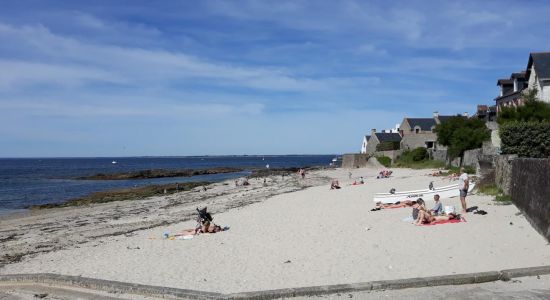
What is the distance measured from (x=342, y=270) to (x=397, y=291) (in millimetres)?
2022

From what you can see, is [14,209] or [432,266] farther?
[14,209]

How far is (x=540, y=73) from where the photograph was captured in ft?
125

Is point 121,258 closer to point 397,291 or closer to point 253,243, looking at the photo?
point 253,243

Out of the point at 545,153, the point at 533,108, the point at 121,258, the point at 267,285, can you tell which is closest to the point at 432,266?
the point at 267,285

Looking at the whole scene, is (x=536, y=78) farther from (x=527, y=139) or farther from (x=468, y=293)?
(x=468, y=293)

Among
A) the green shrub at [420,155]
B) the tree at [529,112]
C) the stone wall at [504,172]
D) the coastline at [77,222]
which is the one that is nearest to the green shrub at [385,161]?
the green shrub at [420,155]

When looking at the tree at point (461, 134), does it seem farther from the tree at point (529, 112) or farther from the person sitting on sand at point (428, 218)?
the person sitting on sand at point (428, 218)

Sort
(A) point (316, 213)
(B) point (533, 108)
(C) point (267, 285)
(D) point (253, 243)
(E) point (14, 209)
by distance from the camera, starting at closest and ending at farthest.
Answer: (C) point (267, 285)
(D) point (253, 243)
(A) point (316, 213)
(B) point (533, 108)
(E) point (14, 209)

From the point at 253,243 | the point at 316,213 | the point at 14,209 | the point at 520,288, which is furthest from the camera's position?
the point at 14,209

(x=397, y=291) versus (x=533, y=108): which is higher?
(x=533, y=108)

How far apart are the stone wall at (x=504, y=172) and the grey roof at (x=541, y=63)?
19.6 metres

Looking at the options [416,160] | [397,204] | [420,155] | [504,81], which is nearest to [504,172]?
[397,204]

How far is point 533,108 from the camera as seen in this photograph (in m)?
31.8

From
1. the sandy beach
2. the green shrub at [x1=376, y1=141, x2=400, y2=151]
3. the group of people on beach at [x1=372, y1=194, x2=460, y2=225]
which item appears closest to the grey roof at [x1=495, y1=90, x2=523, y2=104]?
the green shrub at [x1=376, y1=141, x2=400, y2=151]
